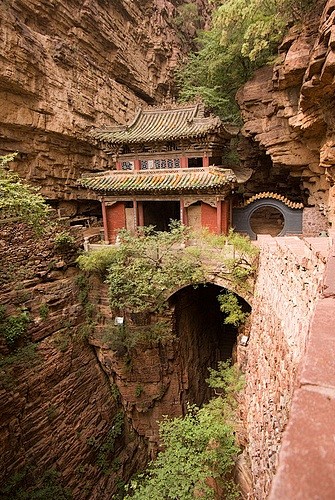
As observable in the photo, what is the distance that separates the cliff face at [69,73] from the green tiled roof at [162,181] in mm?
3459

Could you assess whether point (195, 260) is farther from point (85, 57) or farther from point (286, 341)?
point (85, 57)

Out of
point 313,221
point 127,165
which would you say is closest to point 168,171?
point 127,165

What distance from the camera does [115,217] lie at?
50.8 ft

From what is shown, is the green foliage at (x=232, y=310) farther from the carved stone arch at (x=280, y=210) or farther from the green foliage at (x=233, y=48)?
the green foliage at (x=233, y=48)

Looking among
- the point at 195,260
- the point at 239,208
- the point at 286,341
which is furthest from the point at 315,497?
the point at 239,208

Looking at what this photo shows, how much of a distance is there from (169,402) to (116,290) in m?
5.38

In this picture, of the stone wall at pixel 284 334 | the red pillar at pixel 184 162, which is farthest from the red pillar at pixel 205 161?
the stone wall at pixel 284 334

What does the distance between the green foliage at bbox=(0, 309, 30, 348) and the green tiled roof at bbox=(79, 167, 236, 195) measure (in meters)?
7.23

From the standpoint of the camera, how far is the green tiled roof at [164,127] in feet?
42.8

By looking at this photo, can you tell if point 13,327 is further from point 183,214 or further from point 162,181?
point 162,181

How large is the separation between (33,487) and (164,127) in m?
15.3

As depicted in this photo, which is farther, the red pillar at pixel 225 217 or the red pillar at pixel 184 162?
the red pillar at pixel 184 162

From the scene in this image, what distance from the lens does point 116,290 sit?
11.0 metres

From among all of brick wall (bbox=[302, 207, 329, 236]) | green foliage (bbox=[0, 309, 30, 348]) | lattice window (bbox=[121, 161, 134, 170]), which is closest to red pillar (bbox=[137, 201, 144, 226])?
lattice window (bbox=[121, 161, 134, 170])
